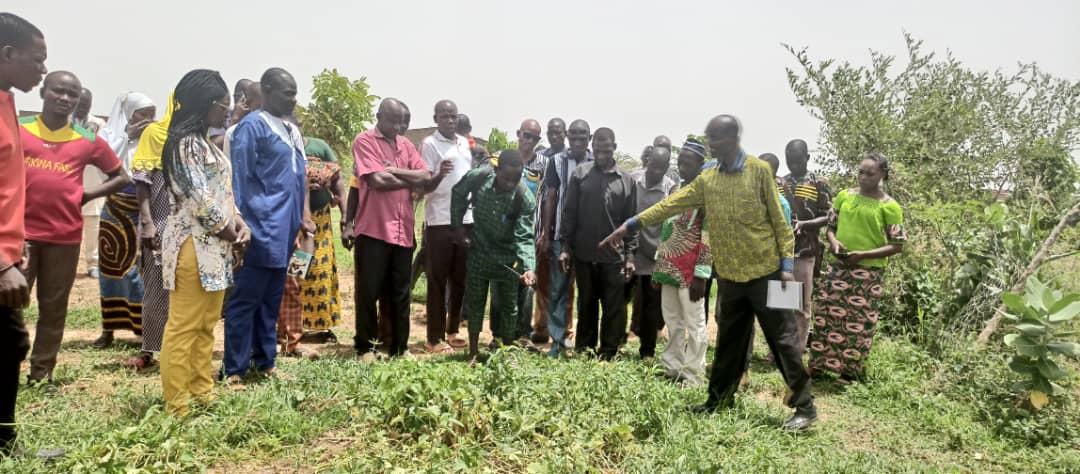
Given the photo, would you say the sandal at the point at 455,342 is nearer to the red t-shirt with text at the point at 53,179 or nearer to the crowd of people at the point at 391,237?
the crowd of people at the point at 391,237

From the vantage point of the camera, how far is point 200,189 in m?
3.47

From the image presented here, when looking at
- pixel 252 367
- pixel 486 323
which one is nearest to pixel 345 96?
pixel 486 323

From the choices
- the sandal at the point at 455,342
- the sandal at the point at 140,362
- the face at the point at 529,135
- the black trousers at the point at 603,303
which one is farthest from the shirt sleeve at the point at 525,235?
the sandal at the point at 140,362

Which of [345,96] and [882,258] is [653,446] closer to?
[882,258]

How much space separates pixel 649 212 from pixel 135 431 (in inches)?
123

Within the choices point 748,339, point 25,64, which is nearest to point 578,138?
point 748,339

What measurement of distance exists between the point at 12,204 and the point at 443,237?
11.3 ft

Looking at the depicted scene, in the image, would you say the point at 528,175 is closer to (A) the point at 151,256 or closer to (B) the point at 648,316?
(B) the point at 648,316

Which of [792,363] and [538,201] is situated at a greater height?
[538,201]

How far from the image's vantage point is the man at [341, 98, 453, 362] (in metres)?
5.20

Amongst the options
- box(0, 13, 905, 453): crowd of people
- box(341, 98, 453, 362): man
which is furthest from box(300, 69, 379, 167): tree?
box(341, 98, 453, 362): man

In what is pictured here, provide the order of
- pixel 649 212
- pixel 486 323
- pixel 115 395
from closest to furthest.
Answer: pixel 115 395 < pixel 649 212 < pixel 486 323

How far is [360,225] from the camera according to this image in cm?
527

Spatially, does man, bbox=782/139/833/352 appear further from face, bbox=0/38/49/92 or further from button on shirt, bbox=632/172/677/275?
face, bbox=0/38/49/92
